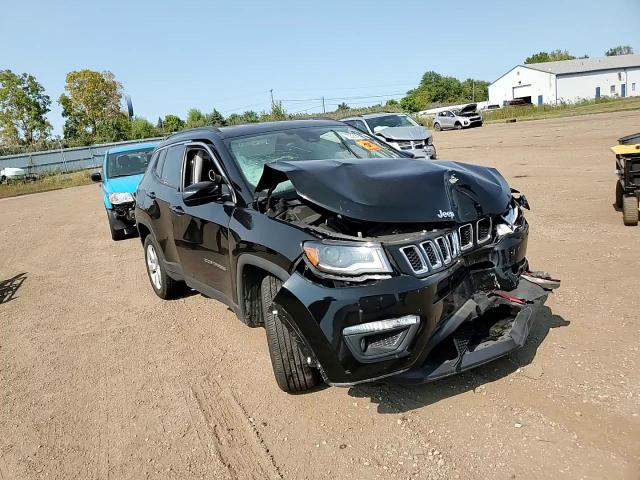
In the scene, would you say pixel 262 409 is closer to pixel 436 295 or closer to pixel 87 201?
pixel 436 295

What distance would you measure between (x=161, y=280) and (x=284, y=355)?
296 centimetres

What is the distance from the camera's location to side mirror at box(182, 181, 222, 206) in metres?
3.90

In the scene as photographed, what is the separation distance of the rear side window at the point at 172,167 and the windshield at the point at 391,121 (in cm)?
1028

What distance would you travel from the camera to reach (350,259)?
292 centimetres

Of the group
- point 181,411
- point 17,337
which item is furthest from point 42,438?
point 17,337

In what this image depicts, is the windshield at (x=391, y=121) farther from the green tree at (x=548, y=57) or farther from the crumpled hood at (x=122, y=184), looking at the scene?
the green tree at (x=548, y=57)

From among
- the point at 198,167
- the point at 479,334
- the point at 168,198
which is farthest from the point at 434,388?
the point at 168,198

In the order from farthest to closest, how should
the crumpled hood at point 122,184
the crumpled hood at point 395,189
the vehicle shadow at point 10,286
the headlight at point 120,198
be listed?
the crumpled hood at point 122,184, the headlight at point 120,198, the vehicle shadow at point 10,286, the crumpled hood at point 395,189

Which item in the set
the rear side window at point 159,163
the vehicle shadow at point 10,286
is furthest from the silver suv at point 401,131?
the vehicle shadow at point 10,286

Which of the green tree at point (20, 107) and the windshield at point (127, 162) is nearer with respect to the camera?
the windshield at point (127, 162)

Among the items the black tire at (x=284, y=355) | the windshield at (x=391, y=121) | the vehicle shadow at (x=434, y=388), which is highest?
the windshield at (x=391, y=121)

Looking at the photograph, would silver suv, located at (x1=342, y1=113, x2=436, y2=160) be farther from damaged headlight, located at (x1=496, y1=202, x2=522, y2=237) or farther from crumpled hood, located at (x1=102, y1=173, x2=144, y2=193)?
damaged headlight, located at (x1=496, y1=202, x2=522, y2=237)

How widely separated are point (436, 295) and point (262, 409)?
1.41 m

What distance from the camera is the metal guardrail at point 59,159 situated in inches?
1497
